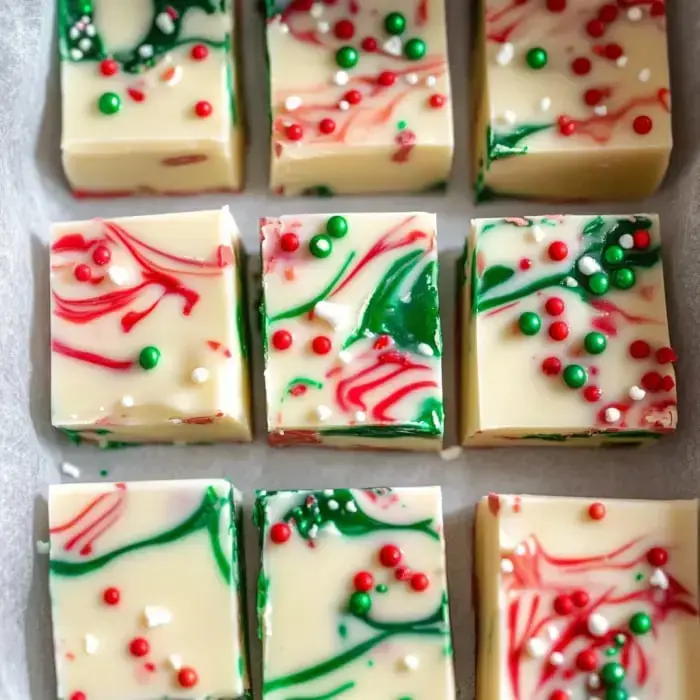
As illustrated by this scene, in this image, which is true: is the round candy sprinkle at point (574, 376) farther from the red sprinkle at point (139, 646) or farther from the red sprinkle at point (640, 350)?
the red sprinkle at point (139, 646)

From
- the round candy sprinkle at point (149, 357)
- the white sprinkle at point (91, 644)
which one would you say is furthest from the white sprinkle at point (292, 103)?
the white sprinkle at point (91, 644)

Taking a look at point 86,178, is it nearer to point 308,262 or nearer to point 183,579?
point 308,262

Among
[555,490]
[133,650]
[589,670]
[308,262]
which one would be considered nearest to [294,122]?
[308,262]

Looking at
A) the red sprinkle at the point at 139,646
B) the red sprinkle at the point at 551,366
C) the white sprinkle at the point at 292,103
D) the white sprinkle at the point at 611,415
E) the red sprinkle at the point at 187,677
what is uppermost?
the white sprinkle at the point at 292,103

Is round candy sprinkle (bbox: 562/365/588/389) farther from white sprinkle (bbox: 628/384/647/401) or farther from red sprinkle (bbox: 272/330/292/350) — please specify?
red sprinkle (bbox: 272/330/292/350)

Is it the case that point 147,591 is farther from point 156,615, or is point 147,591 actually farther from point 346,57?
point 346,57

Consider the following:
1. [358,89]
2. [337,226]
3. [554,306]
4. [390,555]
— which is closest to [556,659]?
[390,555]
